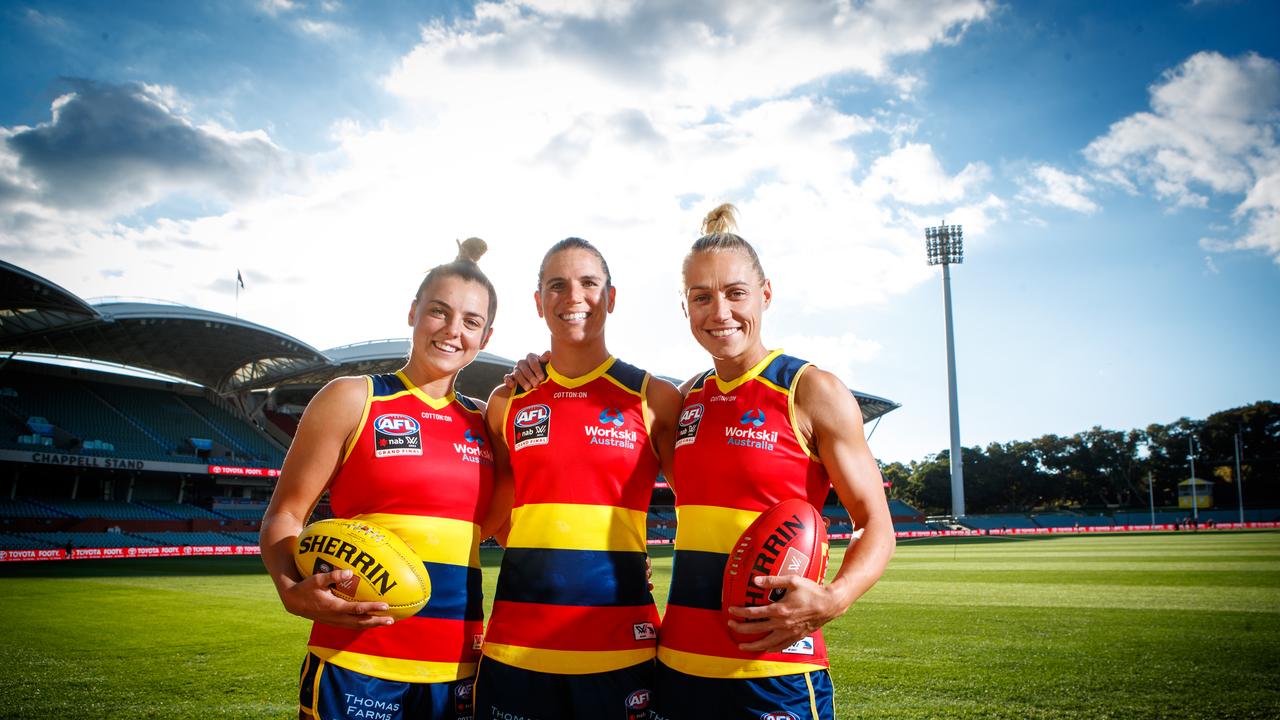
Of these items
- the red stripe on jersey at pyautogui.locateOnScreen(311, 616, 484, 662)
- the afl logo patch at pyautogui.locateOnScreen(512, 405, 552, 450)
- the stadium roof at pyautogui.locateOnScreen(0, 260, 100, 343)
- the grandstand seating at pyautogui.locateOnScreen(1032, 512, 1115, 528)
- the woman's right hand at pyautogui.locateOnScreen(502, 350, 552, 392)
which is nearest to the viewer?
the red stripe on jersey at pyautogui.locateOnScreen(311, 616, 484, 662)

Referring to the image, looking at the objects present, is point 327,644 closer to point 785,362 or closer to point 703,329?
point 703,329

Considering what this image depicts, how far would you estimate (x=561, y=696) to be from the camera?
274cm

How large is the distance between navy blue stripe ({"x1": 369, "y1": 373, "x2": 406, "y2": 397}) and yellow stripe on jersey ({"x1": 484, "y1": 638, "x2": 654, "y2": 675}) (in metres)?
1.20

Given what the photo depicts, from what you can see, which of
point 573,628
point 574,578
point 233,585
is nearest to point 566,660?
point 573,628

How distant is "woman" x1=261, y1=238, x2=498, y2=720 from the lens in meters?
2.78

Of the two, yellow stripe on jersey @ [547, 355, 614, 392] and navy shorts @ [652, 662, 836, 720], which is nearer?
navy shorts @ [652, 662, 836, 720]

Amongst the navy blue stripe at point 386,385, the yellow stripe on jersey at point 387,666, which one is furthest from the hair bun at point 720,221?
the yellow stripe on jersey at point 387,666

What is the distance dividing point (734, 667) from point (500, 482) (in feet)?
4.60

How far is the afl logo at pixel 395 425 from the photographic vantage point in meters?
3.09

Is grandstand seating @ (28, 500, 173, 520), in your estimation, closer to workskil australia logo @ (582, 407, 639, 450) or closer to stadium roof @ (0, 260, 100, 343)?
stadium roof @ (0, 260, 100, 343)

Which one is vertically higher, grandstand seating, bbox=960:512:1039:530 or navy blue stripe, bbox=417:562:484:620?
navy blue stripe, bbox=417:562:484:620

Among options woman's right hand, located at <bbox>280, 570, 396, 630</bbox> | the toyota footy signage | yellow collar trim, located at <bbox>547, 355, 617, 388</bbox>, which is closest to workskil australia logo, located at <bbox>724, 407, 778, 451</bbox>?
yellow collar trim, located at <bbox>547, 355, 617, 388</bbox>

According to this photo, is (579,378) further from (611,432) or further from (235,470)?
(235,470)

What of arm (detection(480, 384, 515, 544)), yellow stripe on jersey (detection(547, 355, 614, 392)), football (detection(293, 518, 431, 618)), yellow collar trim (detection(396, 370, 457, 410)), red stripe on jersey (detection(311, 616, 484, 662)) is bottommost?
red stripe on jersey (detection(311, 616, 484, 662))
